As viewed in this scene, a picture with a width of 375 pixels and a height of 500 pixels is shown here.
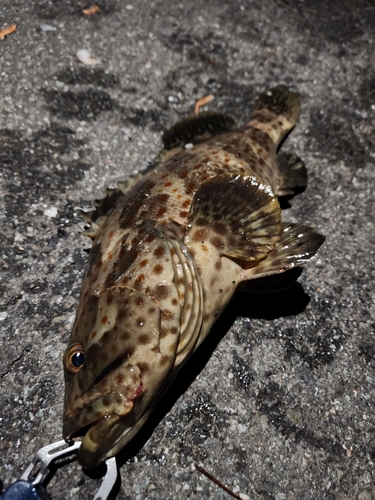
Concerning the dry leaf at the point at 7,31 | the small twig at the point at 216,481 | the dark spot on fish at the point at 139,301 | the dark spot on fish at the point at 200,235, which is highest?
the dry leaf at the point at 7,31

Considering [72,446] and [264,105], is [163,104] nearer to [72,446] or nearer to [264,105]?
[264,105]

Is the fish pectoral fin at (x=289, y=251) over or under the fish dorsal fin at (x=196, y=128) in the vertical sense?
under

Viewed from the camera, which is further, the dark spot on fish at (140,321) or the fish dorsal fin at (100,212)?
the fish dorsal fin at (100,212)

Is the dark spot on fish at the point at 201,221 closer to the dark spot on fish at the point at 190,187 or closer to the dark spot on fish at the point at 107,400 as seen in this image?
the dark spot on fish at the point at 190,187

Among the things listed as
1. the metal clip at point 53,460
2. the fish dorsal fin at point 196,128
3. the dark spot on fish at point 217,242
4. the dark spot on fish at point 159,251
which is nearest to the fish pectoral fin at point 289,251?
the dark spot on fish at point 217,242

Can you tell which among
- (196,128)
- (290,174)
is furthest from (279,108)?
(196,128)

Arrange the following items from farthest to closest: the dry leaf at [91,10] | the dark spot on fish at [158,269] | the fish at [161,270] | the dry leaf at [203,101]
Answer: the dry leaf at [91,10], the dry leaf at [203,101], the dark spot on fish at [158,269], the fish at [161,270]

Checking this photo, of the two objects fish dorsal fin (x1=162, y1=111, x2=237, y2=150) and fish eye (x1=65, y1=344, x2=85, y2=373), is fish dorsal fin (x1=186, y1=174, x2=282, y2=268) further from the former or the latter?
fish dorsal fin (x1=162, y1=111, x2=237, y2=150)
